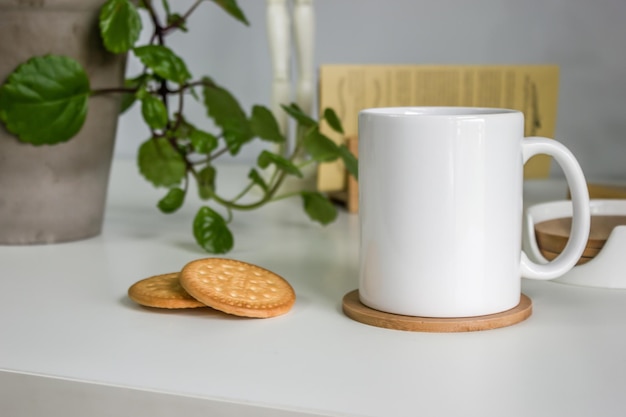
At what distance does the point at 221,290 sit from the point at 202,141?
0.30 metres

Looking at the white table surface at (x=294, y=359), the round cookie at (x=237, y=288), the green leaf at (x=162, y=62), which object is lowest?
the white table surface at (x=294, y=359)

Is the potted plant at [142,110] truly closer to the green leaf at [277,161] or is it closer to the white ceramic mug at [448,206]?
the green leaf at [277,161]

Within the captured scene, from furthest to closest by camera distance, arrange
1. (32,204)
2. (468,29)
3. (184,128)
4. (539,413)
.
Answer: (468,29)
(184,128)
(32,204)
(539,413)

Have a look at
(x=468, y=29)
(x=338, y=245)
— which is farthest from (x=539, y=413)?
(x=468, y=29)

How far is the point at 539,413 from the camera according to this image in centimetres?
40

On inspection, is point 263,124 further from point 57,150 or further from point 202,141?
point 57,150

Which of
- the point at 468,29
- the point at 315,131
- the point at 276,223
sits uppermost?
the point at 468,29

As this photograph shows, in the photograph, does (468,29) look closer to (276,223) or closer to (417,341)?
(276,223)

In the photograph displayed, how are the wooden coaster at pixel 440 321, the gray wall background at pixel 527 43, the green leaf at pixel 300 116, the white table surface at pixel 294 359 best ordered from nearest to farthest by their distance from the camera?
the white table surface at pixel 294 359
the wooden coaster at pixel 440 321
the green leaf at pixel 300 116
the gray wall background at pixel 527 43

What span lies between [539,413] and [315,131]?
538 mm

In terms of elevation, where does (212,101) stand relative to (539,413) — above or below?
above

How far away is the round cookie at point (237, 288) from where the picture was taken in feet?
1.80

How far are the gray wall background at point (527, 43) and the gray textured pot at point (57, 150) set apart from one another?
2.19 ft

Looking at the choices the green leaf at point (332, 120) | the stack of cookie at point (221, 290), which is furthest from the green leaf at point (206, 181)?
the stack of cookie at point (221, 290)
